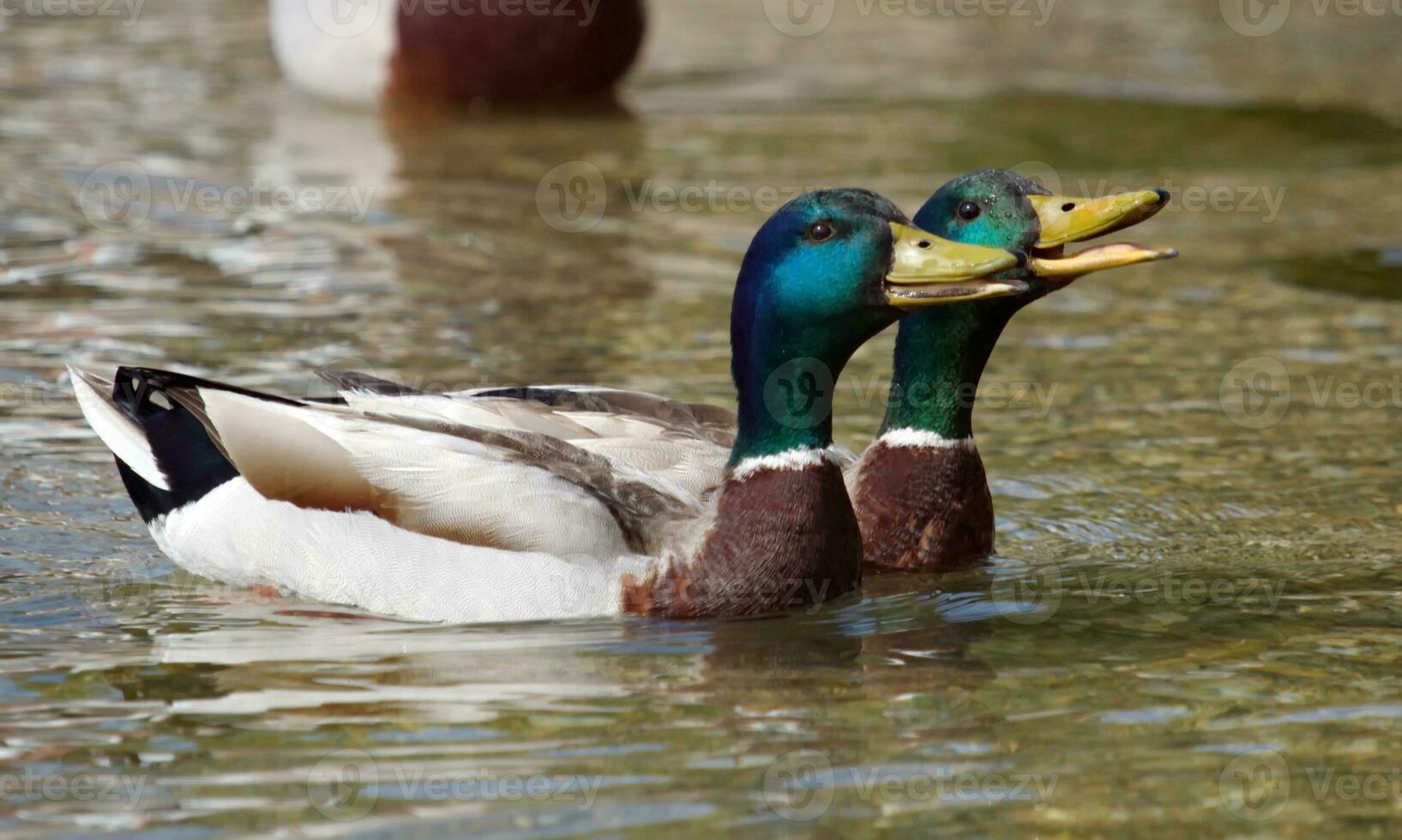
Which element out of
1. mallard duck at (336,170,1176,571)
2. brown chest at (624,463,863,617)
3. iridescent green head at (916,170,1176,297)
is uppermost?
iridescent green head at (916,170,1176,297)

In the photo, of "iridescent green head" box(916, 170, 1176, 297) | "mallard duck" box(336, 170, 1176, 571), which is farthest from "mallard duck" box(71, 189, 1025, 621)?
"iridescent green head" box(916, 170, 1176, 297)

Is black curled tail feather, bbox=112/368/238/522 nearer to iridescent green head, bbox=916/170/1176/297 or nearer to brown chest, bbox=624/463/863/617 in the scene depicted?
brown chest, bbox=624/463/863/617

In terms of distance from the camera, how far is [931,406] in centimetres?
616

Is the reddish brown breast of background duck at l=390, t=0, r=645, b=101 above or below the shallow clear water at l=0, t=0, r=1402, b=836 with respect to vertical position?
above

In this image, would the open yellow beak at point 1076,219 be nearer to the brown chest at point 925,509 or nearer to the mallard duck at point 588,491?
the mallard duck at point 588,491

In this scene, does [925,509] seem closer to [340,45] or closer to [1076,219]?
[1076,219]

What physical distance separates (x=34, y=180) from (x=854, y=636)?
6.48 metres

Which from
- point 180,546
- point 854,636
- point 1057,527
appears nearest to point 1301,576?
point 1057,527

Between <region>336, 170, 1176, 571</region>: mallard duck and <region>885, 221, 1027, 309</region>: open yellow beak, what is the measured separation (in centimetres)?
44

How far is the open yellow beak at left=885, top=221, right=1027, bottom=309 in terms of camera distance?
535cm

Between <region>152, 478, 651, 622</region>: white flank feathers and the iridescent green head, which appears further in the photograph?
the iridescent green head

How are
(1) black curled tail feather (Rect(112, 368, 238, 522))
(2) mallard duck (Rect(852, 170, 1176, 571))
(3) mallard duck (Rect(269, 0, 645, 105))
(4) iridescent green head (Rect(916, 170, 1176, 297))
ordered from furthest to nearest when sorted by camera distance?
(3) mallard duck (Rect(269, 0, 645, 105)), (2) mallard duck (Rect(852, 170, 1176, 571)), (4) iridescent green head (Rect(916, 170, 1176, 297)), (1) black curled tail feather (Rect(112, 368, 238, 522))

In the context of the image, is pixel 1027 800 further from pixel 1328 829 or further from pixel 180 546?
pixel 180 546

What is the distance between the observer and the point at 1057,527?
643cm
